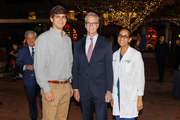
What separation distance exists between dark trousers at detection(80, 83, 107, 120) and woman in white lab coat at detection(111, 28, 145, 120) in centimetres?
34

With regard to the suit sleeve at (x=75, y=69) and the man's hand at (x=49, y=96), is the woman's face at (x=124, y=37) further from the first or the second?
the man's hand at (x=49, y=96)

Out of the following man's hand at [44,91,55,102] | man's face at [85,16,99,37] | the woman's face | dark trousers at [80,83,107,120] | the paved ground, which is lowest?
the paved ground

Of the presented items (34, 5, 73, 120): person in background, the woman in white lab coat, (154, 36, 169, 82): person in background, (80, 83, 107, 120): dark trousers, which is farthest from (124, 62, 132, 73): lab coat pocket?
(154, 36, 169, 82): person in background

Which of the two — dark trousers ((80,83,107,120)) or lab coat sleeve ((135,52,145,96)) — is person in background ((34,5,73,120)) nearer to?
dark trousers ((80,83,107,120))

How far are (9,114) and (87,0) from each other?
30.4ft

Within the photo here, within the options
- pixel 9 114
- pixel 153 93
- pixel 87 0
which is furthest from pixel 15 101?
pixel 87 0

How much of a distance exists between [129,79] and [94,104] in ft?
2.27

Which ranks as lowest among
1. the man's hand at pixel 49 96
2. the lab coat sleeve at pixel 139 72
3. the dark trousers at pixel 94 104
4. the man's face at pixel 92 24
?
the dark trousers at pixel 94 104

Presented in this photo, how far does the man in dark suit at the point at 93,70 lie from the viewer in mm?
2877

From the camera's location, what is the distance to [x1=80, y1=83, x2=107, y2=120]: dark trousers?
9.66 ft

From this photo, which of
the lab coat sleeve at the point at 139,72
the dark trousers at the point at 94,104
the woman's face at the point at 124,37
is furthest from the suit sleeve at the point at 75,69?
the lab coat sleeve at the point at 139,72

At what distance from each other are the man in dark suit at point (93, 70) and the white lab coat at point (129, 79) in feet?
0.85

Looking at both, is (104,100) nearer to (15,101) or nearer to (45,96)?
(45,96)

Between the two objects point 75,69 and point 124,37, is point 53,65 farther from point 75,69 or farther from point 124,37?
point 124,37
